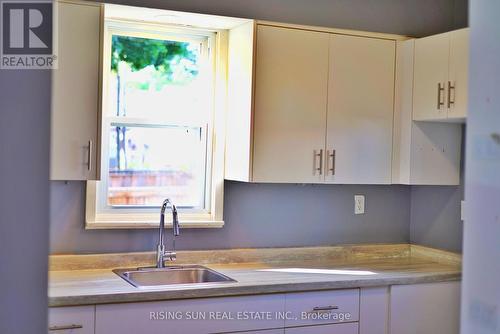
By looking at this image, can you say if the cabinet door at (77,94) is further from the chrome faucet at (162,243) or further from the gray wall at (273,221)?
the chrome faucet at (162,243)

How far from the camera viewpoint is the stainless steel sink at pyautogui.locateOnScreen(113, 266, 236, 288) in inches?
119

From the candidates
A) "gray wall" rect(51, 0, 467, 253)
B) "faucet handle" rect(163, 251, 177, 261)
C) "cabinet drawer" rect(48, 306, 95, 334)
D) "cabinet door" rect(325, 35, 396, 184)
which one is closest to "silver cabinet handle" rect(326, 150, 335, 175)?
"cabinet door" rect(325, 35, 396, 184)

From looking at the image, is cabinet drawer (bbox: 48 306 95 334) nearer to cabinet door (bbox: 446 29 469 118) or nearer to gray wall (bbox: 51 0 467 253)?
gray wall (bbox: 51 0 467 253)

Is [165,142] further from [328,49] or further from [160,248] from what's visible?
[328,49]

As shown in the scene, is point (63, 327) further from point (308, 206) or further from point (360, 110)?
point (360, 110)

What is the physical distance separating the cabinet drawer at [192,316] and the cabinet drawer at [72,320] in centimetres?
3

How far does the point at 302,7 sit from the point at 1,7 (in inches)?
117

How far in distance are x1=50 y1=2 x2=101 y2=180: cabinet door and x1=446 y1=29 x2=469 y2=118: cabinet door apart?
5.77 ft

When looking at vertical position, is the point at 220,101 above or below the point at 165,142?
above

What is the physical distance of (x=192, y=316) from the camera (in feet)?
8.67

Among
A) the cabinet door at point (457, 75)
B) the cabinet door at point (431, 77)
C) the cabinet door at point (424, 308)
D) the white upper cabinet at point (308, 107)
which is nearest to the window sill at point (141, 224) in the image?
the white upper cabinet at point (308, 107)

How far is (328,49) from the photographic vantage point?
10.5ft

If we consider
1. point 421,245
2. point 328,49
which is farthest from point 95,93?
point 421,245

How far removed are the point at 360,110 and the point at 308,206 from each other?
2.10 feet
